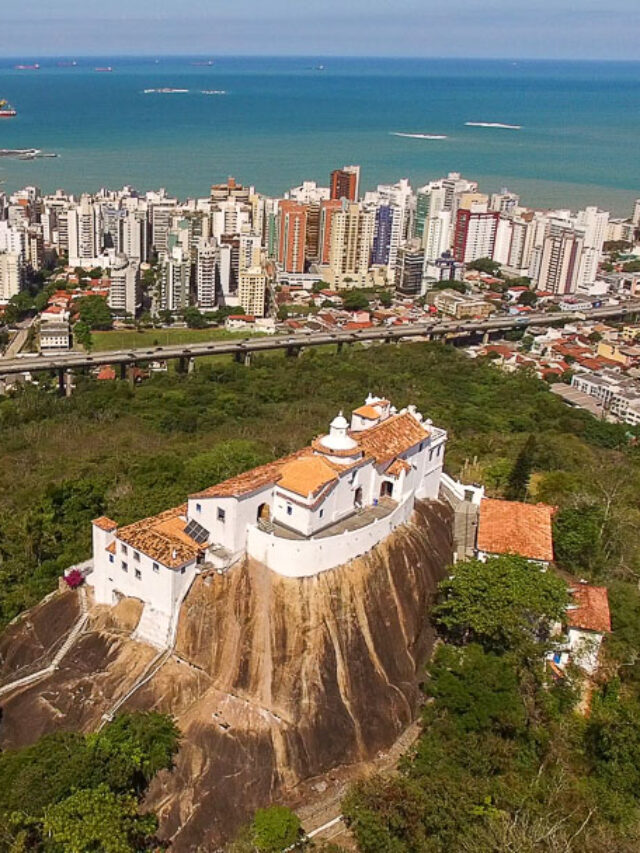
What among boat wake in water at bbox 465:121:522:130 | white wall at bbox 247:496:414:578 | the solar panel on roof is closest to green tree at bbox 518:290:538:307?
white wall at bbox 247:496:414:578

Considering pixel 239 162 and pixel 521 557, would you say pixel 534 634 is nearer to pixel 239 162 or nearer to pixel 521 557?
pixel 521 557

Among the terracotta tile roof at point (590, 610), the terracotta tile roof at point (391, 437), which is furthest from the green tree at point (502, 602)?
the terracotta tile roof at point (391, 437)

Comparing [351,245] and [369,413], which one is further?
[351,245]

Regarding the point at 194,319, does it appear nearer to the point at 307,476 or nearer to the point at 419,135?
the point at 307,476

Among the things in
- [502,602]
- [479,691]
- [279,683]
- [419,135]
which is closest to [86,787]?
[279,683]

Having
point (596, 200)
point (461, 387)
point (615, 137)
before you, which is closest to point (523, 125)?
point (615, 137)

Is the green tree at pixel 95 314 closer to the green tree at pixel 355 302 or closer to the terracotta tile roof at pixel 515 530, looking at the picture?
the green tree at pixel 355 302
